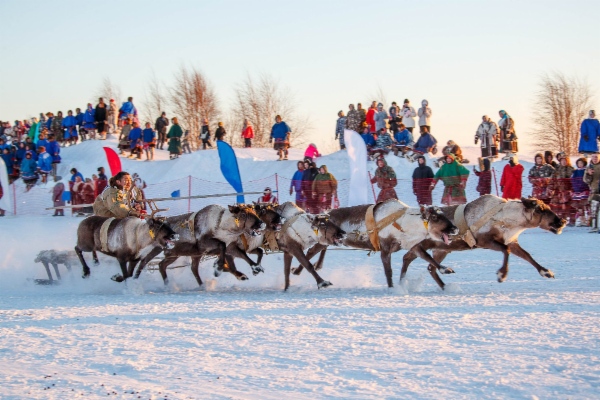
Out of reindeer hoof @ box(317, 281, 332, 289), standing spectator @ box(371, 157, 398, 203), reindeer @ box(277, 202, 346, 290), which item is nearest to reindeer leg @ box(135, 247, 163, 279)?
reindeer @ box(277, 202, 346, 290)

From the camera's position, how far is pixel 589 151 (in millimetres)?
18562

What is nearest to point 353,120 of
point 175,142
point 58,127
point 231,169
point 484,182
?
point 484,182

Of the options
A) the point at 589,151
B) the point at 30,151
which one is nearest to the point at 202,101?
the point at 30,151

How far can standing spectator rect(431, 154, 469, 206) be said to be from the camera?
16.5 m

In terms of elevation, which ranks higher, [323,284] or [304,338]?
[323,284]

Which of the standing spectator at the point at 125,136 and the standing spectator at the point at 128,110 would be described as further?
the standing spectator at the point at 128,110

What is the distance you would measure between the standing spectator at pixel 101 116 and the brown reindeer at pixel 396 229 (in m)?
20.1

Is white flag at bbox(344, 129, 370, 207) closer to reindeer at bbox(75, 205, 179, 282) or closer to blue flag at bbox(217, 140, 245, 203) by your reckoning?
blue flag at bbox(217, 140, 245, 203)

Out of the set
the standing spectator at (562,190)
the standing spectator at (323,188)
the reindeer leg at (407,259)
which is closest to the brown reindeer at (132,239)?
the reindeer leg at (407,259)

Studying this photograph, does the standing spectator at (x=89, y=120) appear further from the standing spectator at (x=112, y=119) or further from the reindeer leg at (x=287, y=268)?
the reindeer leg at (x=287, y=268)

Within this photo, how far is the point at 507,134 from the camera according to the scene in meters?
20.8

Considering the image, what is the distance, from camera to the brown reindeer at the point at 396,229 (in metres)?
10.1

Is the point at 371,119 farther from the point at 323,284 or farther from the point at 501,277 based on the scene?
the point at 501,277

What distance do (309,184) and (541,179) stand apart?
4.78m
